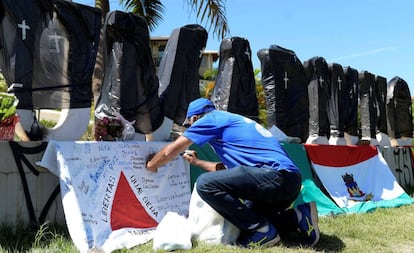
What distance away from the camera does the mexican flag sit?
7.15m

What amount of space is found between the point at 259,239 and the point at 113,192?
1350mm

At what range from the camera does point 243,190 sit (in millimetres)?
4055

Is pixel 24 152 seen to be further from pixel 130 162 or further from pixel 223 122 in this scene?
pixel 223 122

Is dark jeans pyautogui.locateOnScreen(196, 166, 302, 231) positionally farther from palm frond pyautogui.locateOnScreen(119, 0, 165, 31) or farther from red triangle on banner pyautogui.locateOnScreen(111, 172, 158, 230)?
palm frond pyautogui.locateOnScreen(119, 0, 165, 31)

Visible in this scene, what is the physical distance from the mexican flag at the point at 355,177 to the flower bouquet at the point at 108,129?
3390 mm

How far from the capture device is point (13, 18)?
461 cm

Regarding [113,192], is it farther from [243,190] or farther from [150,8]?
[150,8]

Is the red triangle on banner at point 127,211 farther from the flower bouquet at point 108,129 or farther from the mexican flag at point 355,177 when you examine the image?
the mexican flag at point 355,177

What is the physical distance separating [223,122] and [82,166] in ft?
4.20

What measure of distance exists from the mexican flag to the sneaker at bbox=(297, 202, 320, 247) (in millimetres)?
2527

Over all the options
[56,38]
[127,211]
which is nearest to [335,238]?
[127,211]

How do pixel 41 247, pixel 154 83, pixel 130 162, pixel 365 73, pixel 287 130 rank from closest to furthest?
pixel 41 247 → pixel 130 162 → pixel 154 83 → pixel 287 130 → pixel 365 73

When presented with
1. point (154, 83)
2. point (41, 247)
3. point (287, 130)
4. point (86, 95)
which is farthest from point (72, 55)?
point (287, 130)

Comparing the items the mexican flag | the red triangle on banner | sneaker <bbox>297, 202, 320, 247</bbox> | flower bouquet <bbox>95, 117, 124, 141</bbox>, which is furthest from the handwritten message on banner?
the mexican flag
